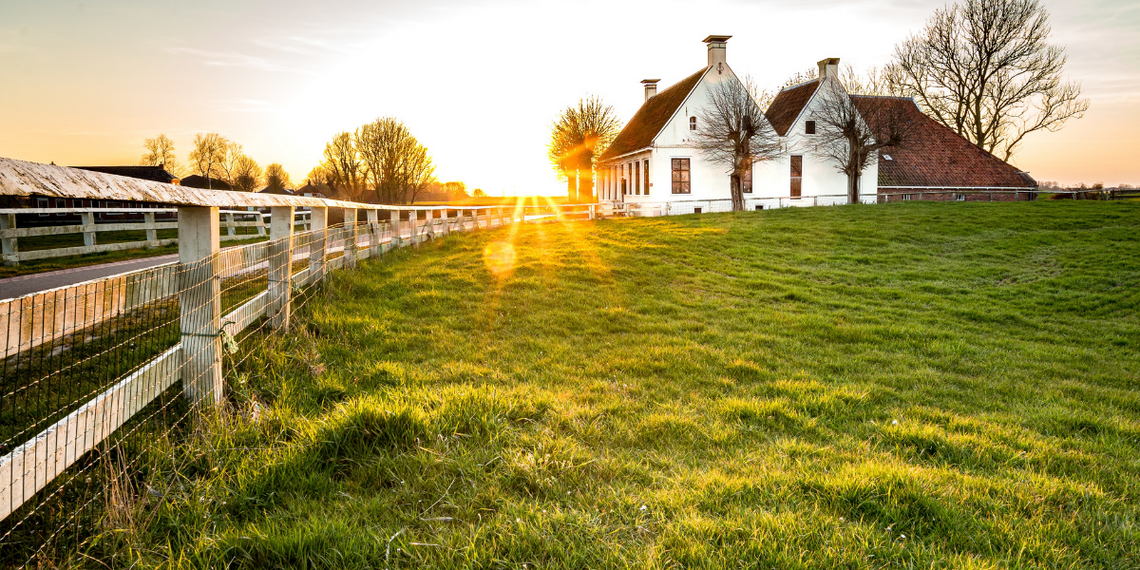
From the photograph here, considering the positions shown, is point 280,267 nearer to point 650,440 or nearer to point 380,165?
point 650,440

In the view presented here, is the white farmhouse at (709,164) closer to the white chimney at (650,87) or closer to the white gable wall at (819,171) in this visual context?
the white gable wall at (819,171)

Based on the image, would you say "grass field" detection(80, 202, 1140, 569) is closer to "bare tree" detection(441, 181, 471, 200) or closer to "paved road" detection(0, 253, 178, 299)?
"paved road" detection(0, 253, 178, 299)

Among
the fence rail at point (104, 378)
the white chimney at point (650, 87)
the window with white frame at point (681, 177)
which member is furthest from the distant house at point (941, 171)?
the fence rail at point (104, 378)

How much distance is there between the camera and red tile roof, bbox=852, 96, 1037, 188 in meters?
35.6

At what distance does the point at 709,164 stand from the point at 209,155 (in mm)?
80662

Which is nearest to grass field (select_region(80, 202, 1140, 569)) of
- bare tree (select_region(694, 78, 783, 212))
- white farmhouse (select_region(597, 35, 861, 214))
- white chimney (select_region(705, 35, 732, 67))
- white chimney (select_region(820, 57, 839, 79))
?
bare tree (select_region(694, 78, 783, 212))

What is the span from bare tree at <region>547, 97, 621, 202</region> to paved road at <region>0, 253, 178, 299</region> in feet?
131

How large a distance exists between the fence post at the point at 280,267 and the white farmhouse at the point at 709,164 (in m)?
27.3

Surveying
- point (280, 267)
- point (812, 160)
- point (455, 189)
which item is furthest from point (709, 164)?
point (455, 189)

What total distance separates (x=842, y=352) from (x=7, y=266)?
14277 millimetres

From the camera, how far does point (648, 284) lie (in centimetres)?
1096

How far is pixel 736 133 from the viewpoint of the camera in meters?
30.7

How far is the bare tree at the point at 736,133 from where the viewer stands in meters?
30.9

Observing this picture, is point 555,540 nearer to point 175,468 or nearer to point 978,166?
point 175,468
